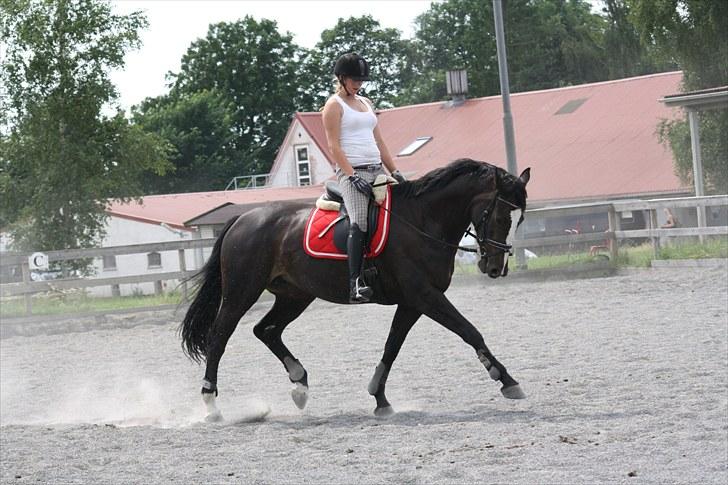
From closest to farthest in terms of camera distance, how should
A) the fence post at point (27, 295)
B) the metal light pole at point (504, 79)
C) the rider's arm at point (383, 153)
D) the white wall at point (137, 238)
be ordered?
the rider's arm at point (383, 153) → the fence post at point (27, 295) → the metal light pole at point (504, 79) → the white wall at point (137, 238)

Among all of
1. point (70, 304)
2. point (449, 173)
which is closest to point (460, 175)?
point (449, 173)

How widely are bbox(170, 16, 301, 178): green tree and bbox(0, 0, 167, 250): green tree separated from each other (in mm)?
36923

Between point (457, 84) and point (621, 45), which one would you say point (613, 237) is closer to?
Answer: point (457, 84)

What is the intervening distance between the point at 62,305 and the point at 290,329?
18.1ft

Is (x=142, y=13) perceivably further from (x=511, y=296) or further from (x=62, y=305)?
(x=511, y=296)

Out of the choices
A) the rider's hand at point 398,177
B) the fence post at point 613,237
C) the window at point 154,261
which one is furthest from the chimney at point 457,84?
the rider's hand at point 398,177

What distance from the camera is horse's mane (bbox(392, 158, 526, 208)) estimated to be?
8055mm

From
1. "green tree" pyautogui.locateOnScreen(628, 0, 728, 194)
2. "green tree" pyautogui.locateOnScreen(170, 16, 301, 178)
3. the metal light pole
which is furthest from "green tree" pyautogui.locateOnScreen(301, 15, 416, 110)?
the metal light pole

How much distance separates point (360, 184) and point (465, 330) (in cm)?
127

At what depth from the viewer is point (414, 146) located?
44.0 meters

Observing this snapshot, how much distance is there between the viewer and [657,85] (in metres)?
39.8

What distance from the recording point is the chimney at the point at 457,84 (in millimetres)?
45869

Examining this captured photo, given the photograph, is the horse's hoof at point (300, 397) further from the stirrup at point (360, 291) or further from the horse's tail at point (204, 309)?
the horse's tail at point (204, 309)

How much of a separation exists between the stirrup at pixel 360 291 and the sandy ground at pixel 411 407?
0.82 meters
